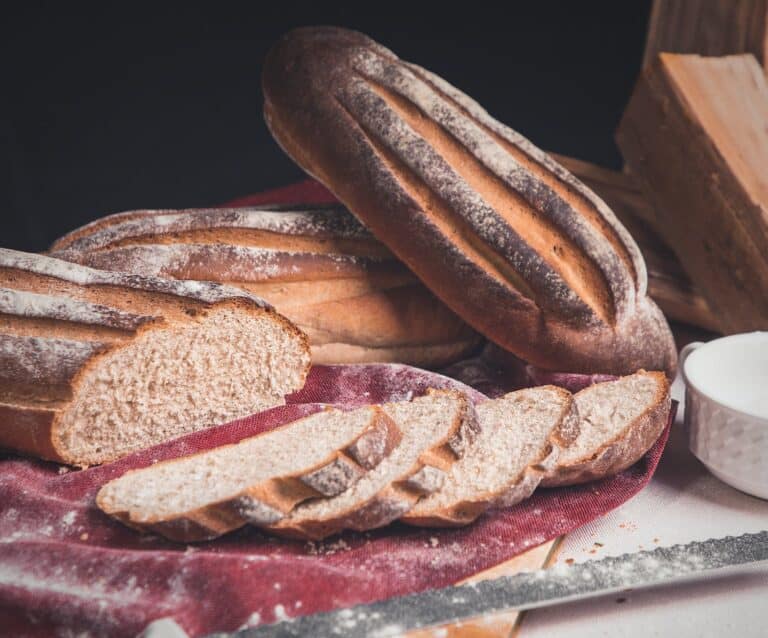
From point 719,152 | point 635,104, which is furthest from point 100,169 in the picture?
point 719,152

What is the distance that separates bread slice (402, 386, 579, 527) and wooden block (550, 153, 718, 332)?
124 cm

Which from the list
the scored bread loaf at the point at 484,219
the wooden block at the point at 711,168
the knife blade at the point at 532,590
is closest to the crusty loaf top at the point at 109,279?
the scored bread loaf at the point at 484,219

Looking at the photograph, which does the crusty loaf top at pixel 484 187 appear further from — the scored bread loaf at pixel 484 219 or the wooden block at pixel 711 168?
the wooden block at pixel 711 168

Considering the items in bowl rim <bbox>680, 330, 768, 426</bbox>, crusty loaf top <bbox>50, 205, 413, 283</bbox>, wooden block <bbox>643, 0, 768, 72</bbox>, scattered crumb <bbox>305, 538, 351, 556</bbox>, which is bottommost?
scattered crumb <bbox>305, 538, 351, 556</bbox>

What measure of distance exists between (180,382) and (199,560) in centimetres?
71

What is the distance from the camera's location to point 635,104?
11.1ft

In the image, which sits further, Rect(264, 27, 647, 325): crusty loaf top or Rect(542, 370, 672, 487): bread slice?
Rect(264, 27, 647, 325): crusty loaf top

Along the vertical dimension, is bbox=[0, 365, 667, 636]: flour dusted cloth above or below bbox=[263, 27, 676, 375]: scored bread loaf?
below

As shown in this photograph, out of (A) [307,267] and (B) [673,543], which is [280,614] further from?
(A) [307,267]

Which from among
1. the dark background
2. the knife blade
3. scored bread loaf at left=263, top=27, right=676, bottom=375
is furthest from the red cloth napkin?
the dark background

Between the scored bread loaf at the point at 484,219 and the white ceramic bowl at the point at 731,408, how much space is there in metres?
0.31

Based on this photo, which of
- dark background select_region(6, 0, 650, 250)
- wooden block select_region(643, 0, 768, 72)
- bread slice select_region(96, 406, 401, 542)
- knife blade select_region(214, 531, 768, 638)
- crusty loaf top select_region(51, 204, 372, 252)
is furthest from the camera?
dark background select_region(6, 0, 650, 250)

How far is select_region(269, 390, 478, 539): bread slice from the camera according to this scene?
1887 millimetres

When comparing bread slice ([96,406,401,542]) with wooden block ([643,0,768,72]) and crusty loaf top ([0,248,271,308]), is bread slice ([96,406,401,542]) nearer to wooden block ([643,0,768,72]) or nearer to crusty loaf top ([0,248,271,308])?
crusty loaf top ([0,248,271,308])
